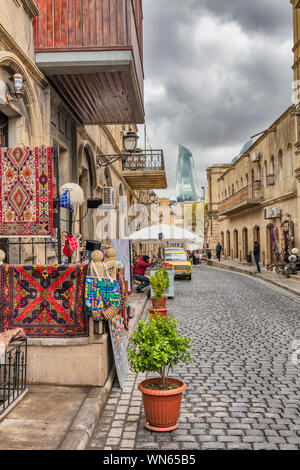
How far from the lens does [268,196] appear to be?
26.1 m

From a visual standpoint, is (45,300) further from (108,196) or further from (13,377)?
(108,196)

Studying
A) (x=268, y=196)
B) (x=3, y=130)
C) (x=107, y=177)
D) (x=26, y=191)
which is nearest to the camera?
(x=26, y=191)

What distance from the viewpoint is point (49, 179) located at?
5.79 meters

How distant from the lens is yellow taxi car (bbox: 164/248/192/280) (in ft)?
67.9

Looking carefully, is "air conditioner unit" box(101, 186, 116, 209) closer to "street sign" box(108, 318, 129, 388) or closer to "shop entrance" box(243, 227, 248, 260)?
"street sign" box(108, 318, 129, 388)

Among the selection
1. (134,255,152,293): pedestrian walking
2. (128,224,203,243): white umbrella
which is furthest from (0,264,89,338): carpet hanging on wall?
(128,224,203,243): white umbrella

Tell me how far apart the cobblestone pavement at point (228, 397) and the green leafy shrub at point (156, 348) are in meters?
0.55

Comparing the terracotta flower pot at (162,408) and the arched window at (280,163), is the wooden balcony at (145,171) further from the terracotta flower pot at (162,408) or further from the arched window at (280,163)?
the terracotta flower pot at (162,408)

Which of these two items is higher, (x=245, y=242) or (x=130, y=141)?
(x=130, y=141)

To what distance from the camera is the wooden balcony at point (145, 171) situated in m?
18.8

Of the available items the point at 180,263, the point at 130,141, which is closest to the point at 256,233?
the point at 180,263

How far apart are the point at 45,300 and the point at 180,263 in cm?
1627

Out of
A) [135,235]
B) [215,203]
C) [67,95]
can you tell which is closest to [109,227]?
[135,235]

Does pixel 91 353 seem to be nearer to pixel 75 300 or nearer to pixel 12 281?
pixel 75 300
